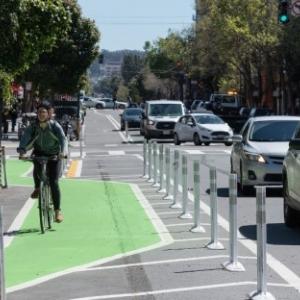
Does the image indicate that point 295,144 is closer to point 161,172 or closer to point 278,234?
point 278,234

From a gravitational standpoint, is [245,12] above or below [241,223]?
above

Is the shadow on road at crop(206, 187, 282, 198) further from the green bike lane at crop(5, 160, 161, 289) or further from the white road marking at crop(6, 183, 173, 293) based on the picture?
the white road marking at crop(6, 183, 173, 293)

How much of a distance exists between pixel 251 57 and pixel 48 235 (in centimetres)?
4930

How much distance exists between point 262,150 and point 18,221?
233 inches

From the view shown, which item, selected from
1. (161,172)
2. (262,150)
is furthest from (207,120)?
(262,150)

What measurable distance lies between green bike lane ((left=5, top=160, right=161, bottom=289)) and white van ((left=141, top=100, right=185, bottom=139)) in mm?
27838

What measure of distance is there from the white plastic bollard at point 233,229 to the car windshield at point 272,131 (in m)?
9.43

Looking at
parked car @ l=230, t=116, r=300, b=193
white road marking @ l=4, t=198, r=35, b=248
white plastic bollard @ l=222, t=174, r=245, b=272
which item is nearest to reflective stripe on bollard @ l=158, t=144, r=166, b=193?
parked car @ l=230, t=116, r=300, b=193

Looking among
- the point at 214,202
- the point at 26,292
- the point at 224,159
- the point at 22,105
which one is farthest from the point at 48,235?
the point at 22,105

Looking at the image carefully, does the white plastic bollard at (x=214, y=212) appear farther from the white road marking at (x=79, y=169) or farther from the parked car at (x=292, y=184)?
the white road marking at (x=79, y=169)

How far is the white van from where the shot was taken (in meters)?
47.7

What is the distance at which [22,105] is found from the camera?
71625 mm

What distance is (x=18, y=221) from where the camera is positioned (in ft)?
49.5

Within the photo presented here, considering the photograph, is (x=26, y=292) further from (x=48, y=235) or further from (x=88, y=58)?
(x=88, y=58)
